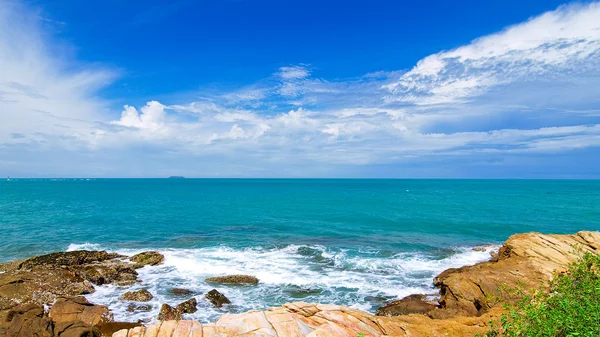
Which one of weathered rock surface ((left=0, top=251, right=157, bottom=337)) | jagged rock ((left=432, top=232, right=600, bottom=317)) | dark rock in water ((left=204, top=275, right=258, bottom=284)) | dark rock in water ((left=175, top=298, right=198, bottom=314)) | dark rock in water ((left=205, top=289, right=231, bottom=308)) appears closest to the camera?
weathered rock surface ((left=0, top=251, right=157, bottom=337))

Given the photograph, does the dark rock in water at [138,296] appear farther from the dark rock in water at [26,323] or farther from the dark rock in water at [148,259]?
the dark rock in water at [148,259]

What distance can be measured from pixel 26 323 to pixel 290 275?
17660 mm

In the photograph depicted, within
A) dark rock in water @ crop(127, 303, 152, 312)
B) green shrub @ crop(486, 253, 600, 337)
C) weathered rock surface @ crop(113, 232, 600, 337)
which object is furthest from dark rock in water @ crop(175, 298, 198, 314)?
green shrub @ crop(486, 253, 600, 337)

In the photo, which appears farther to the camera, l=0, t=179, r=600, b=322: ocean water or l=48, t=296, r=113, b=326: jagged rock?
l=0, t=179, r=600, b=322: ocean water

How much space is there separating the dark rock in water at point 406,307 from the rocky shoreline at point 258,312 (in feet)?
0.20

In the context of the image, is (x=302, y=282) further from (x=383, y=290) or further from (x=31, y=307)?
(x=31, y=307)

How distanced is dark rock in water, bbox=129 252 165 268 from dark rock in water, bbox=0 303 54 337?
1381cm

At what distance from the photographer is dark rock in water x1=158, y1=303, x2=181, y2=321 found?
19859 mm

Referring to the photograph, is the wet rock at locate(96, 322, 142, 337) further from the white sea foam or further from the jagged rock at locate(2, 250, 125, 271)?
the jagged rock at locate(2, 250, 125, 271)

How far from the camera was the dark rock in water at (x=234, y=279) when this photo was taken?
26.7m

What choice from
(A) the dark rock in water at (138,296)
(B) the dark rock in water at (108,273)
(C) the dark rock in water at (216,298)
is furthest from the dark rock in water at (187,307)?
(B) the dark rock in water at (108,273)

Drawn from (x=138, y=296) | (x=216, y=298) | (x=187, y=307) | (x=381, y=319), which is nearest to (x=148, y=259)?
(x=138, y=296)

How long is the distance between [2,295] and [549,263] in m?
37.9

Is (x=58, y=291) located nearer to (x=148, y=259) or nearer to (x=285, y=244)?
Answer: (x=148, y=259)
